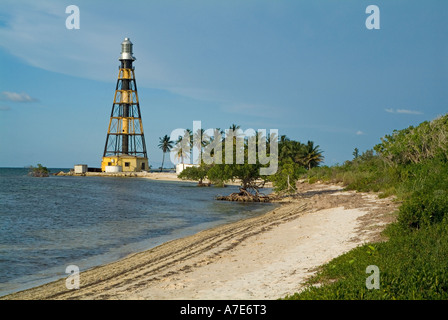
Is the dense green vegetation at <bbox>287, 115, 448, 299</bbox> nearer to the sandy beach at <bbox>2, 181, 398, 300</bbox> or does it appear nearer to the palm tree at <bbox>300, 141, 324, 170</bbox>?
the sandy beach at <bbox>2, 181, 398, 300</bbox>

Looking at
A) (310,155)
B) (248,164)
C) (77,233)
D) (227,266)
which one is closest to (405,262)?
(227,266)

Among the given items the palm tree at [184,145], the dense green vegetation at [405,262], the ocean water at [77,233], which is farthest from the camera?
the palm tree at [184,145]

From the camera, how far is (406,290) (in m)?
6.32

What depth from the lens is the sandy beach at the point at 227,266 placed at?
844 cm

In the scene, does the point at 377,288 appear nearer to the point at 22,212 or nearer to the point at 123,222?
the point at 123,222

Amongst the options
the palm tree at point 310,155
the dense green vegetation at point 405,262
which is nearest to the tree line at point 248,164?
the palm tree at point 310,155

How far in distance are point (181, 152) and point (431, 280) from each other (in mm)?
105428

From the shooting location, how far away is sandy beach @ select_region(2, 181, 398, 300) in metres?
8.44

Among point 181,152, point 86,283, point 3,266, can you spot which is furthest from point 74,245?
point 181,152

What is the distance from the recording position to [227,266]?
10.7 meters

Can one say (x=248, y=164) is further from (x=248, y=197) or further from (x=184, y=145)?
(x=184, y=145)

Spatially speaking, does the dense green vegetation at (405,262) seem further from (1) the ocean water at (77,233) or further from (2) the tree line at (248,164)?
(2) the tree line at (248,164)

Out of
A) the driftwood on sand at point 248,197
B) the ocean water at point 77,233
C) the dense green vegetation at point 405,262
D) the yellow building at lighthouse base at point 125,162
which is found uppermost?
the yellow building at lighthouse base at point 125,162

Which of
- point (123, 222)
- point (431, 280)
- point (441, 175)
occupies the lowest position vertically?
point (123, 222)
